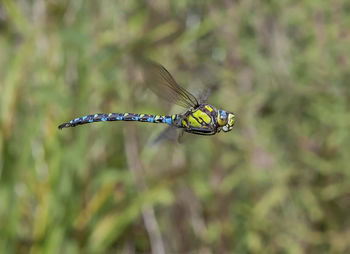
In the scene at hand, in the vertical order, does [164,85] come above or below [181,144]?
below

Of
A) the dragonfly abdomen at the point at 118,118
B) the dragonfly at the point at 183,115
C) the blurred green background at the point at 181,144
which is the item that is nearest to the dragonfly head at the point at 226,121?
the dragonfly at the point at 183,115

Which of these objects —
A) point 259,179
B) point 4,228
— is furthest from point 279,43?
point 4,228

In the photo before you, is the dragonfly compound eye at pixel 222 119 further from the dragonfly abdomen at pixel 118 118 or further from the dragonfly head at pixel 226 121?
the dragonfly abdomen at pixel 118 118

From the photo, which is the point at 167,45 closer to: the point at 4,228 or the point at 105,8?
the point at 105,8

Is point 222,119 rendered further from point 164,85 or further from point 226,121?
point 164,85

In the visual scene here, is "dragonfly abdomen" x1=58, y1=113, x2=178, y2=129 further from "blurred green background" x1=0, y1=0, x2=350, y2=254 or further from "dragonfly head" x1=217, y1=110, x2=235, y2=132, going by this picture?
"blurred green background" x1=0, y1=0, x2=350, y2=254

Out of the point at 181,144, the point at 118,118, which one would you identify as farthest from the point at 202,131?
the point at 181,144
